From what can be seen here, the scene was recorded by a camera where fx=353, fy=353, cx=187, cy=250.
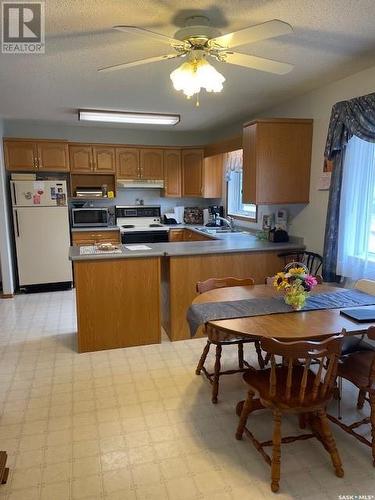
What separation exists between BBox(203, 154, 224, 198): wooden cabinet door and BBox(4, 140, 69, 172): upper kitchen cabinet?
7.21 ft

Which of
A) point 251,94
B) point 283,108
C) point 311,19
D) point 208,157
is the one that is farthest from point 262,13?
point 208,157

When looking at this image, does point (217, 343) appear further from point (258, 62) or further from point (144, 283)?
point (258, 62)

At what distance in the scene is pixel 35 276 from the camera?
508 cm

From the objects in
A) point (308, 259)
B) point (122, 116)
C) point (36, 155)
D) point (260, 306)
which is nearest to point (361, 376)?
point (260, 306)

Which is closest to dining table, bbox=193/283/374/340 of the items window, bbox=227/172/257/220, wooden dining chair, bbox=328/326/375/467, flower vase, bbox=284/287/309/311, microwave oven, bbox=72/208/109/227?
flower vase, bbox=284/287/309/311

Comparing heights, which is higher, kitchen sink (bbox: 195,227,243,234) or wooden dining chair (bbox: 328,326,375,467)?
kitchen sink (bbox: 195,227,243,234)

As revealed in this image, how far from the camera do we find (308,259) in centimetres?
371

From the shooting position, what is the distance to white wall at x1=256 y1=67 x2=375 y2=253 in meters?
3.17

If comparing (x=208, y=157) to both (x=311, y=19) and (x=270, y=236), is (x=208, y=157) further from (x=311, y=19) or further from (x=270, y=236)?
(x=311, y=19)

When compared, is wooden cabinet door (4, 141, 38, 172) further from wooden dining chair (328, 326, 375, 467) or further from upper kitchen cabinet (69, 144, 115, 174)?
wooden dining chair (328, 326, 375, 467)

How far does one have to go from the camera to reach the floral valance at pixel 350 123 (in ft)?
8.85

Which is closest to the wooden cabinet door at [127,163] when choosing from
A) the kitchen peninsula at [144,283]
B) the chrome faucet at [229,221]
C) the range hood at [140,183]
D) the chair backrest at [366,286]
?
the range hood at [140,183]

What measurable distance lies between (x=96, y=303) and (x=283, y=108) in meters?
2.95

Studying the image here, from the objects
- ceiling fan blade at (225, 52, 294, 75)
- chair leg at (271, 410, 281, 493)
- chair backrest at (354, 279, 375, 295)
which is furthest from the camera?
chair backrest at (354, 279, 375, 295)
